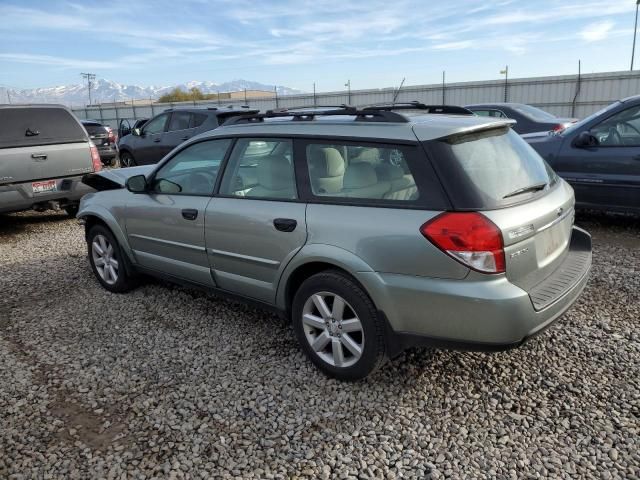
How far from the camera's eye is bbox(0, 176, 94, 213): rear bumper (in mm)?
6844

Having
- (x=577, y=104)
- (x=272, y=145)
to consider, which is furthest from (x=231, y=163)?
(x=577, y=104)

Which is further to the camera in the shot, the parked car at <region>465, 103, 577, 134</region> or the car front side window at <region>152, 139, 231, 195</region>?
the parked car at <region>465, 103, 577, 134</region>

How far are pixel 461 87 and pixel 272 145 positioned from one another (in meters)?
→ 20.2

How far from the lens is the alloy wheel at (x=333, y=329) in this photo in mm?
3055

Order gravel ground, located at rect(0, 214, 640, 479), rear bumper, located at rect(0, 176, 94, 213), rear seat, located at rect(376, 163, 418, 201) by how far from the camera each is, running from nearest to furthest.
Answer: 1. gravel ground, located at rect(0, 214, 640, 479)
2. rear seat, located at rect(376, 163, 418, 201)
3. rear bumper, located at rect(0, 176, 94, 213)

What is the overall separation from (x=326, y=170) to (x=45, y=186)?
18.3 feet

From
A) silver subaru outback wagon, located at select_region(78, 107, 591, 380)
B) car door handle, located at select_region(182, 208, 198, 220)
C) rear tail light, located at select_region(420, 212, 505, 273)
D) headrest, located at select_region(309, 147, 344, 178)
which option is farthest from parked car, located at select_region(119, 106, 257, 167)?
rear tail light, located at select_region(420, 212, 505, 273)

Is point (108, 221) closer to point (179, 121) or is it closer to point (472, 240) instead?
point (472, 240)

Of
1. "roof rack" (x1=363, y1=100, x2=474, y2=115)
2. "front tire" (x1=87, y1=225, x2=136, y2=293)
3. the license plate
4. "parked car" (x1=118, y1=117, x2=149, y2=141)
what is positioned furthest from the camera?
"parked car" (x1=118, y1=117, x2=149, y2=141)

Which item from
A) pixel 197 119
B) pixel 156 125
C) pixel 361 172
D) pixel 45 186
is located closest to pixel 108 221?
pixel 361 172

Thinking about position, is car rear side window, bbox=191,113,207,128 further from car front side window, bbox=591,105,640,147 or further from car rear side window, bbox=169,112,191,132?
car front side window, bbox=591,105,640,147

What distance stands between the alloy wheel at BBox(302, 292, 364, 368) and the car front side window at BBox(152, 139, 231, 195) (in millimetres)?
1259

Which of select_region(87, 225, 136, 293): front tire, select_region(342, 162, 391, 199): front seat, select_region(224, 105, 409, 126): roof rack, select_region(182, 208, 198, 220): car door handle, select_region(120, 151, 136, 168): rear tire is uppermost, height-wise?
select_region(224, 105, 409, 126): roof rack

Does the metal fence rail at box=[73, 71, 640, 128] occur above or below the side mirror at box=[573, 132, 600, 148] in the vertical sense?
above
